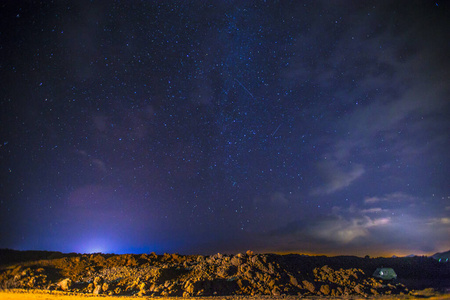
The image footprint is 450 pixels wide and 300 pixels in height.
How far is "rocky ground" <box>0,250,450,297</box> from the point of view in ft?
40.6

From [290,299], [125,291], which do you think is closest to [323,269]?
[290,299]

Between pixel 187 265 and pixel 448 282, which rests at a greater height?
pixel 187 265

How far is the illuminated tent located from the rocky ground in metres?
0.46

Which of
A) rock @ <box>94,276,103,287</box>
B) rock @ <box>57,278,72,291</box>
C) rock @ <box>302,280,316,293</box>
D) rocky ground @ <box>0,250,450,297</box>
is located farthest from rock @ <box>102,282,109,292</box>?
rock @ <box>302,280,316,293</box>

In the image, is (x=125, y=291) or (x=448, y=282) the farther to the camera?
(x=448, y=282)

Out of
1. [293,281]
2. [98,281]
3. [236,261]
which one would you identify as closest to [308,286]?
[293,281]

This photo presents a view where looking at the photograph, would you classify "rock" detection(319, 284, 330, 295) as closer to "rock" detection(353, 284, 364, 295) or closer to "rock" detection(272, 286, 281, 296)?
"rock" detection(353, 284, 364, 295)

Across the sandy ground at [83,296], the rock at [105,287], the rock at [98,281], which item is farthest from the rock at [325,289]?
the rock at [98,281]

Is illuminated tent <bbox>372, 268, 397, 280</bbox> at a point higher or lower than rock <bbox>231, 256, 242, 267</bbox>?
lower

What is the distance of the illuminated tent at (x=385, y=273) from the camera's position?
16231 millimetres

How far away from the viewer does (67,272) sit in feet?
60.4

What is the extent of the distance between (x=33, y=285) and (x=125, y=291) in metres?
6.19

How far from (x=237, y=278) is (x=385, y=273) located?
370 inches

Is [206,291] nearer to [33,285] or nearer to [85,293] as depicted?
[85,293]
